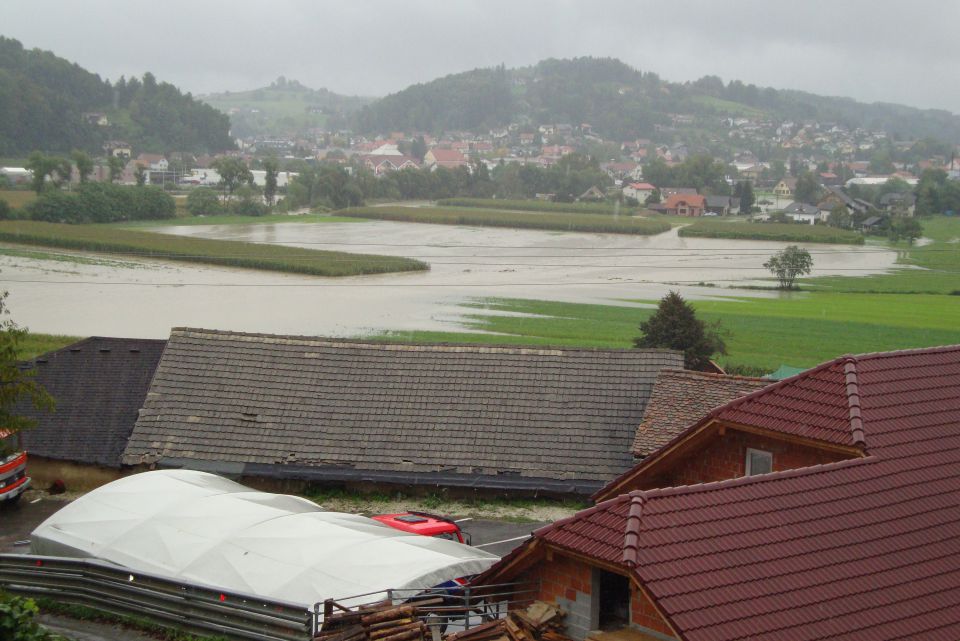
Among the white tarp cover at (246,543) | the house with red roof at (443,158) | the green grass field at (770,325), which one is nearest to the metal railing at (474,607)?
the white tarp cover at (246,543)

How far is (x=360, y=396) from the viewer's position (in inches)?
733

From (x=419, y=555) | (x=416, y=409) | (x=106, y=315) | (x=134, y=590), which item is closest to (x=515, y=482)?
(x=416, y=409)

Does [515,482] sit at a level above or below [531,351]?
below

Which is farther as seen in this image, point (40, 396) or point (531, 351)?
point (531, 351)

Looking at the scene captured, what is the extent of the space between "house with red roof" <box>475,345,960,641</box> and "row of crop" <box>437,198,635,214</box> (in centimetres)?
9295

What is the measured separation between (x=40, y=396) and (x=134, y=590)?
726cm

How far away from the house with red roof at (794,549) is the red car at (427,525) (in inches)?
219

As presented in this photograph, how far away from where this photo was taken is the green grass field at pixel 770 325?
3547cm

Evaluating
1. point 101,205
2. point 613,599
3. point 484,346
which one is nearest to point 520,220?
point 101,205

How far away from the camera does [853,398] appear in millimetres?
9688

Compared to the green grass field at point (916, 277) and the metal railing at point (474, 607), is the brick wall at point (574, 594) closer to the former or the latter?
the metal railing at point (474, 607)

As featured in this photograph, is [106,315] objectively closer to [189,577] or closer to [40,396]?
[40,396]

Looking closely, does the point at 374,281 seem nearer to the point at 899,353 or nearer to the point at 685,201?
the point at 899,353

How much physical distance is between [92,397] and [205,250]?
41.9 m
